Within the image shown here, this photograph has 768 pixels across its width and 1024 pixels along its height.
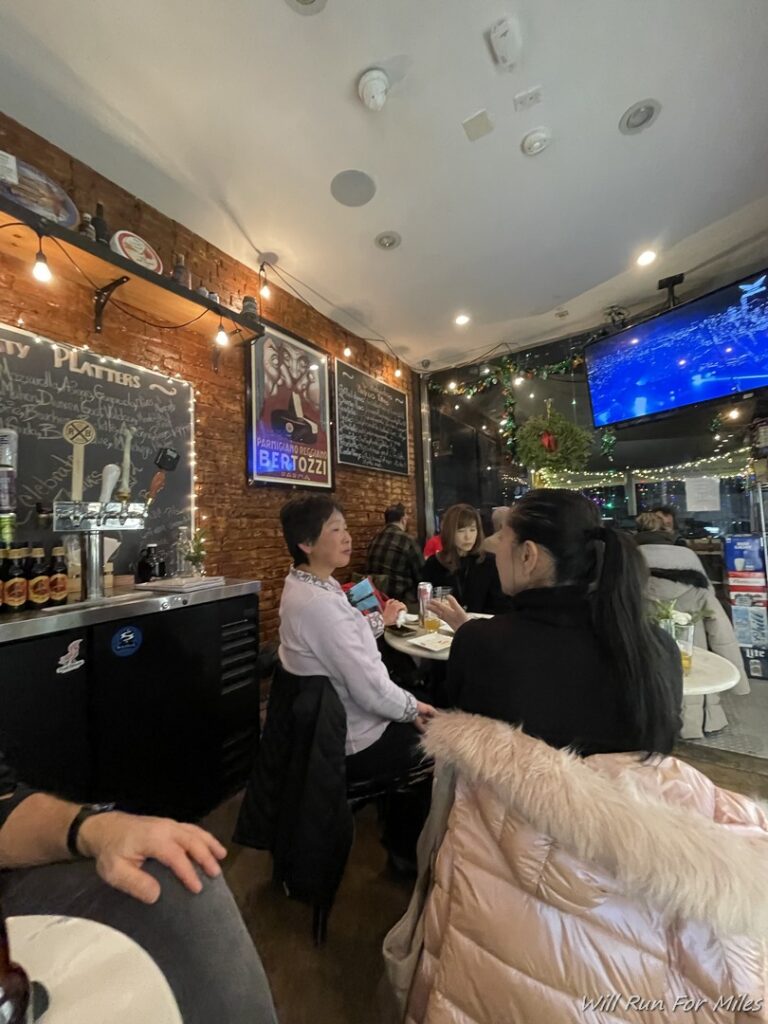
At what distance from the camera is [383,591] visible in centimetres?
383

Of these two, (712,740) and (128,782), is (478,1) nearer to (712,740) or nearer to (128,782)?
(128,782)

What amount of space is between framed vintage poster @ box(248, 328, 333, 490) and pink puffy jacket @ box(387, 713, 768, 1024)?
8.82ft

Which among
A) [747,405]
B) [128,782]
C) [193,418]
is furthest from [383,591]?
[747,405]

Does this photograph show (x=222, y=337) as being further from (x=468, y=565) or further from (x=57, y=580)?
(x=468, y=565)

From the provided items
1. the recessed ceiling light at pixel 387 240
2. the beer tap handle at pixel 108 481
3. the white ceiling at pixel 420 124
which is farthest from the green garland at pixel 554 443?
the beer tap handle at pixel 108 481

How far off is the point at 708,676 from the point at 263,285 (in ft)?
12.1

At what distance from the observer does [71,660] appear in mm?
1562

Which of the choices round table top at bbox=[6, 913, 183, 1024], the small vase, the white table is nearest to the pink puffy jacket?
round table top at bbox=[6, 913, 183, 1024]

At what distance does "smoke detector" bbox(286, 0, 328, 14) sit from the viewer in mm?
1611

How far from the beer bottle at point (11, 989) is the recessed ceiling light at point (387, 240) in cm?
343

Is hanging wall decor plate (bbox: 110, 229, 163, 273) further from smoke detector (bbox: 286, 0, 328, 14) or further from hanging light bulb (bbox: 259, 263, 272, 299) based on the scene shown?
smoke detector (bbox: 286, 0, 328, 14)

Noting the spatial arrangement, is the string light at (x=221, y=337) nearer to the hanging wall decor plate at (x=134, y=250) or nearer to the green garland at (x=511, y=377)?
the hanging wall decor plate at (x=134, y=250)

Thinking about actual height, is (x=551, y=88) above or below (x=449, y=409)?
above

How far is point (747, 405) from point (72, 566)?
4.79 m
